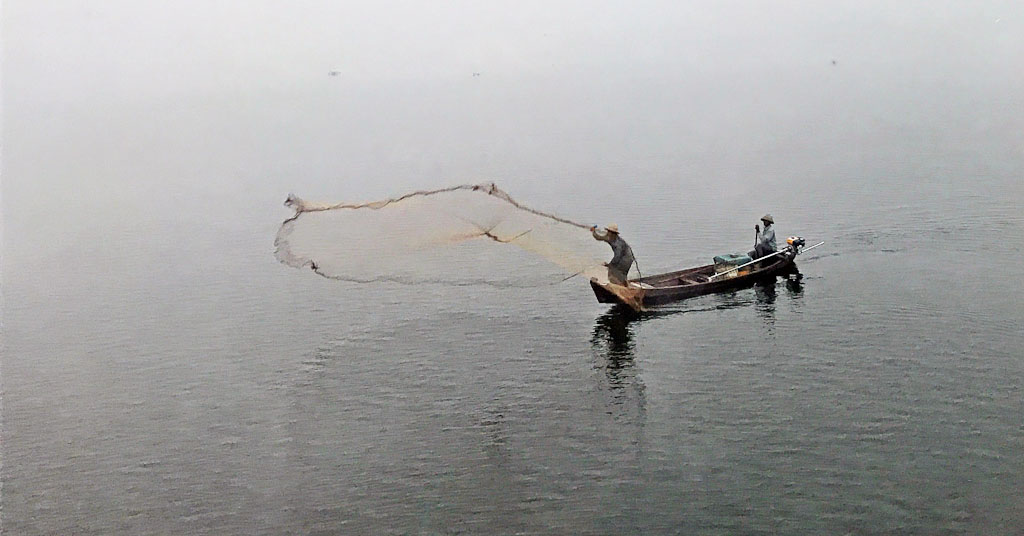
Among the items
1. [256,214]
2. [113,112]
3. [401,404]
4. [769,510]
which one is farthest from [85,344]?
[113,112]

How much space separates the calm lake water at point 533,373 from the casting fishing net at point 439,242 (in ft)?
2.54

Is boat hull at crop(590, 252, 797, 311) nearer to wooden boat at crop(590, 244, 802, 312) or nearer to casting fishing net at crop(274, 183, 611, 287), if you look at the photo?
wooden boat at crop(590, 244, 802, 312)

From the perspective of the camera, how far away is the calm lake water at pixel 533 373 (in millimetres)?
14242

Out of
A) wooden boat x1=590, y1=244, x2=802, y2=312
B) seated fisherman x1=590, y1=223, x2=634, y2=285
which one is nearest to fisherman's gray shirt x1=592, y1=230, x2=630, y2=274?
seated fisherman x1=590, y1=223, x2=634, y2=285

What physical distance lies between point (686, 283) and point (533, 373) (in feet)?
16.9

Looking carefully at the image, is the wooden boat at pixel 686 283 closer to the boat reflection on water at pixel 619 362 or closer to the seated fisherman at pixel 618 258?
the seated fisherman at pixel 618 258

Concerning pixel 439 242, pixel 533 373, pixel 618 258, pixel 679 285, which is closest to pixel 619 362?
pixel 533 373

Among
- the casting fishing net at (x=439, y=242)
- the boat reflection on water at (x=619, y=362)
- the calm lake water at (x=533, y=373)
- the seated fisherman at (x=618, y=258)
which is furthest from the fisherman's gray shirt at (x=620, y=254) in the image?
the calm lake water at (x=533, y=373)

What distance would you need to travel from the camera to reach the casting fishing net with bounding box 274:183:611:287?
18562mm

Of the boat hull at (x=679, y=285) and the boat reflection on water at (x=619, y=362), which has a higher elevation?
the boat hull at (x=679, y=285)

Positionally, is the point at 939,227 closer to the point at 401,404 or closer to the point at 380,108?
the point at 401,404

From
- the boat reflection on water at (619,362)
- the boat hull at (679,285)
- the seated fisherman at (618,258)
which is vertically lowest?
the boat reflection on water at (619,362)

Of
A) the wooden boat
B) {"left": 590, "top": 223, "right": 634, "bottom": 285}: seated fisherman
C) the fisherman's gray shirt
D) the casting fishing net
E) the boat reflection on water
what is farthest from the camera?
the wooden boat

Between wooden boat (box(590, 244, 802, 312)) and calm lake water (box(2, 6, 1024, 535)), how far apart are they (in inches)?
11.9
